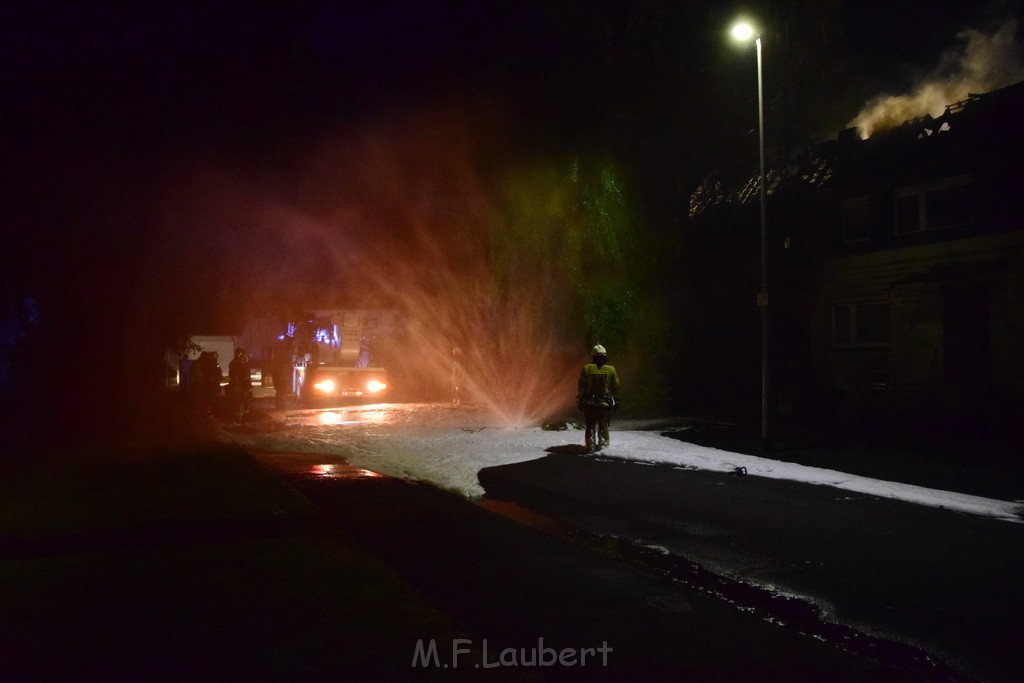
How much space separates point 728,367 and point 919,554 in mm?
16751

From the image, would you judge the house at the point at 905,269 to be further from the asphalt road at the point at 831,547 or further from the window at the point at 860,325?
the asphalt road at the point at 831,547

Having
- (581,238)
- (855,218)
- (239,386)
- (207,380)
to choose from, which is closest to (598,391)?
(581,238)

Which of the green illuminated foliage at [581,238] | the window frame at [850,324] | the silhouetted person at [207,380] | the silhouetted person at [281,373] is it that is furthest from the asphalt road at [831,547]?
the silhouetted person at [281,373]

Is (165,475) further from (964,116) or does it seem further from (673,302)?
(964,116)

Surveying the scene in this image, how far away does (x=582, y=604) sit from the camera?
4.74 m

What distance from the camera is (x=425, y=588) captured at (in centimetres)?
509

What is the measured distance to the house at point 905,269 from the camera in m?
16.1

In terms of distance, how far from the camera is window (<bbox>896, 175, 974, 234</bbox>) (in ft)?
56.0

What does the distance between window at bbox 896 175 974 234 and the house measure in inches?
1.3

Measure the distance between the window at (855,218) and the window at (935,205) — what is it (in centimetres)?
84

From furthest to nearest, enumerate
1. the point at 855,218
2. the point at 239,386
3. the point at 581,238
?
the point at 239,386
the point at 855,218
the point at 581,238

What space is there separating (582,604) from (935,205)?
689 inches

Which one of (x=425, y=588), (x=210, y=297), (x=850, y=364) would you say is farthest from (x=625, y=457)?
(x=210, y=297)

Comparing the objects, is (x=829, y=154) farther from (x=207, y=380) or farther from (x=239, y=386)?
(x=207, y=380)
